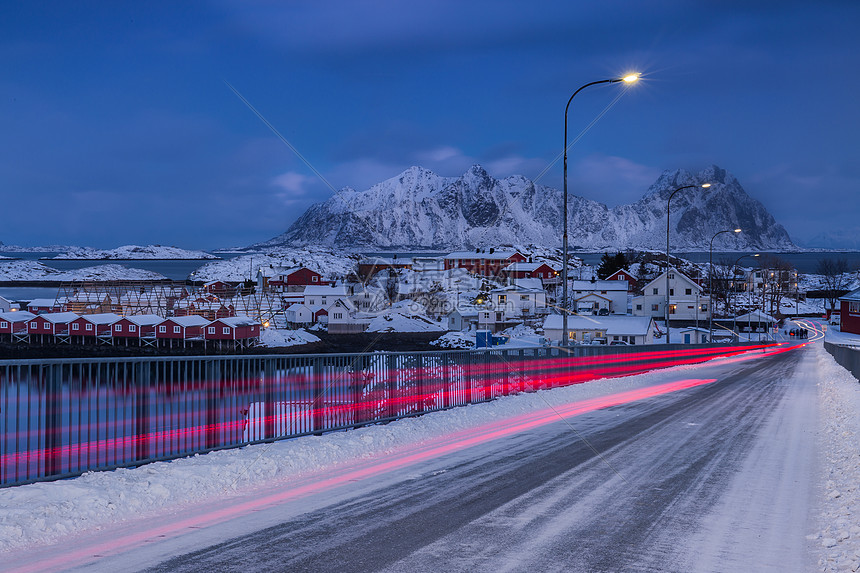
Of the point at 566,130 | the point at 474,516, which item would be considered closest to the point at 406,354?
the point at 474,516

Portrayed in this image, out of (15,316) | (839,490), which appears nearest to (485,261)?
(15,316)

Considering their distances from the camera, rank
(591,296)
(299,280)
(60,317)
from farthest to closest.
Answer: (299,280), (591,296), (60,317)

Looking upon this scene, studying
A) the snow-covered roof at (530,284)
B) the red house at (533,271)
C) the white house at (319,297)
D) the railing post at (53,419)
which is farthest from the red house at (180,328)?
the railing post at (53,419)

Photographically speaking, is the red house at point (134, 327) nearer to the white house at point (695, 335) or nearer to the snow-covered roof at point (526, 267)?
the white house at point (695, 335)

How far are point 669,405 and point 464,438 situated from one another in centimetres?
814

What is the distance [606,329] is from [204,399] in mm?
65026

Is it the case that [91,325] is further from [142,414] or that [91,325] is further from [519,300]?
[142,414]

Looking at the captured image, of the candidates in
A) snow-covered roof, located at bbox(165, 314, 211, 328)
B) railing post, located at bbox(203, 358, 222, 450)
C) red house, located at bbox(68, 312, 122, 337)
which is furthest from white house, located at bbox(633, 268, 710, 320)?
railing post, located at bbox(203, 358, 222, 450)

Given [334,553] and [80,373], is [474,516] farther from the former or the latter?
[80,373]

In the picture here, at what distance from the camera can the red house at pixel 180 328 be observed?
86.5 metres

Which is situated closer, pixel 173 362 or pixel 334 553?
pixel 334 553

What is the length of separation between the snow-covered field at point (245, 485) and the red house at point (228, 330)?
7636 cm

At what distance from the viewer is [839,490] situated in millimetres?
8516

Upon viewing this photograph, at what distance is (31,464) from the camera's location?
8055mm
